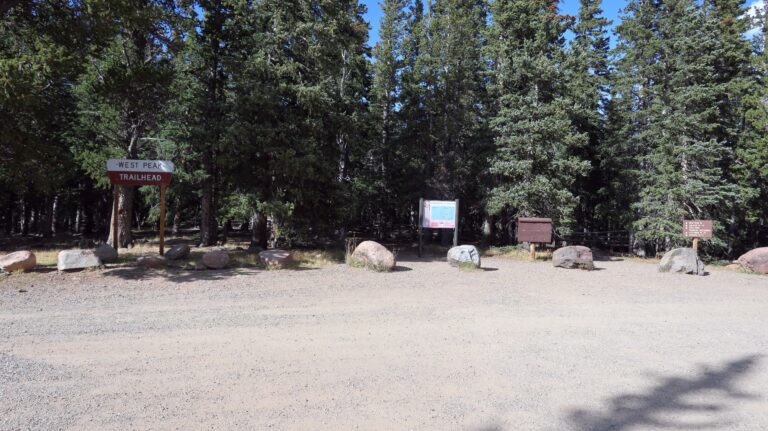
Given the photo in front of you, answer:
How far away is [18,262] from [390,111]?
66.1 feet

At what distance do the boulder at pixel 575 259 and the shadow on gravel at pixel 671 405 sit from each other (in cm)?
1003

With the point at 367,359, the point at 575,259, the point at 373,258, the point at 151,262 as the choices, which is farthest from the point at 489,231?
the point at 367,359

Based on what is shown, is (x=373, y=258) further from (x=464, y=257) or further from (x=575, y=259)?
(x=575, y=259)

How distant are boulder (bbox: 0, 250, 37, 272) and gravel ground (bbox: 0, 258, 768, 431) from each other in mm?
1046

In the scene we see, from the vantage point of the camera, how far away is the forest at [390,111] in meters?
13.4

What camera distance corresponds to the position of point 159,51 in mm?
15422

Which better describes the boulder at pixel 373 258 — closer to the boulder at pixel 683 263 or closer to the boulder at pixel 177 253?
the boulder at pixel 177 253

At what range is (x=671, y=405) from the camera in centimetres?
399

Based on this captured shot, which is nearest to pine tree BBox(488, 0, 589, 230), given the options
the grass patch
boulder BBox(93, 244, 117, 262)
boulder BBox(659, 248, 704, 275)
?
the grass patch

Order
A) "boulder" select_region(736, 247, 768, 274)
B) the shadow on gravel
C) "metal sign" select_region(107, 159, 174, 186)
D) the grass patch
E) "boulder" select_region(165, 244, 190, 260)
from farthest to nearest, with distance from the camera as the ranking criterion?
the grass patch → "boulder" select_region(736, 247, 768, 274) → "metal sign" select_region(107, 159, 174, 186) → "boulder" select_region(165, 244, 190, 260) → the shadow on gravel

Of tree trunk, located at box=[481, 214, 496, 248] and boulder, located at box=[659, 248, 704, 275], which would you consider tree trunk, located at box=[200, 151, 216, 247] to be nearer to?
tree trunk, located at box=[481, 214, 496, 248]

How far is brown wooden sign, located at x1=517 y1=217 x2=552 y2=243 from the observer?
16.9 meters

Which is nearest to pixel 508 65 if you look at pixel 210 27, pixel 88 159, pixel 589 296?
pixel 210 27

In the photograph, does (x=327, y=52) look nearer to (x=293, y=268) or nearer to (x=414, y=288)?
(x=293, y=268)
